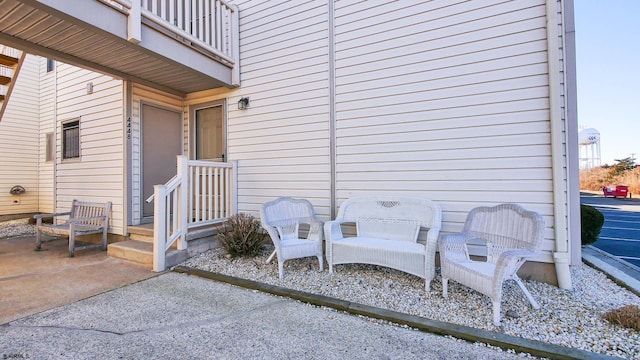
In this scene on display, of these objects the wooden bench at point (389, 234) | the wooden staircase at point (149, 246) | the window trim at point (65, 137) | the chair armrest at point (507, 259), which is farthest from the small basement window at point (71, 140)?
the chair armrest at point (507, 259)

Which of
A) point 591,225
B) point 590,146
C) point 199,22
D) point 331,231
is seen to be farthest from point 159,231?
point 590,146

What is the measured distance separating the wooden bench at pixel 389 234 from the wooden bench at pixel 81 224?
4005mm

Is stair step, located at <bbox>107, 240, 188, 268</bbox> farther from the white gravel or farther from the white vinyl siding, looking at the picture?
the white vinyl siding

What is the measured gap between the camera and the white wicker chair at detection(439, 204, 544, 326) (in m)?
2.23

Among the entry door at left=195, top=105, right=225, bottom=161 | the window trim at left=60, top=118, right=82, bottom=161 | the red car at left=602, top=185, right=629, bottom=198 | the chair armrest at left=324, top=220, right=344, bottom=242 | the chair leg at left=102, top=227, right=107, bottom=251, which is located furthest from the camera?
the red car at left=602, top=185, right=629, bottom=198

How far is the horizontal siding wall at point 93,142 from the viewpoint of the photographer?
4895 millimetres

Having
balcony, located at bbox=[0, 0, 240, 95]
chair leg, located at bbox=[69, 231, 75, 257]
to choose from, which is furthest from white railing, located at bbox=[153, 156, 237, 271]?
chair leg, located at bbox=[69, 231, 75, 257]

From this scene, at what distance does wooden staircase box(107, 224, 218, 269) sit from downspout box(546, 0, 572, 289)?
438cm

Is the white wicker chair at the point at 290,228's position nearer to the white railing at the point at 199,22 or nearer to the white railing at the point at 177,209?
the white railing at the point at 177,209

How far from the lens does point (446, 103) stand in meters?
3.50

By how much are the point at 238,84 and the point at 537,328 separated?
4.98 metres

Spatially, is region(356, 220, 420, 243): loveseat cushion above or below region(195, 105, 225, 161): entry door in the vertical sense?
below

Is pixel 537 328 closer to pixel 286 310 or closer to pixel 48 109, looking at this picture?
pixel 286 310

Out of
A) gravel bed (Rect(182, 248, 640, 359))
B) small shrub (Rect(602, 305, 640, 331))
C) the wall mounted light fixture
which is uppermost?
the wall mounted light fixture
